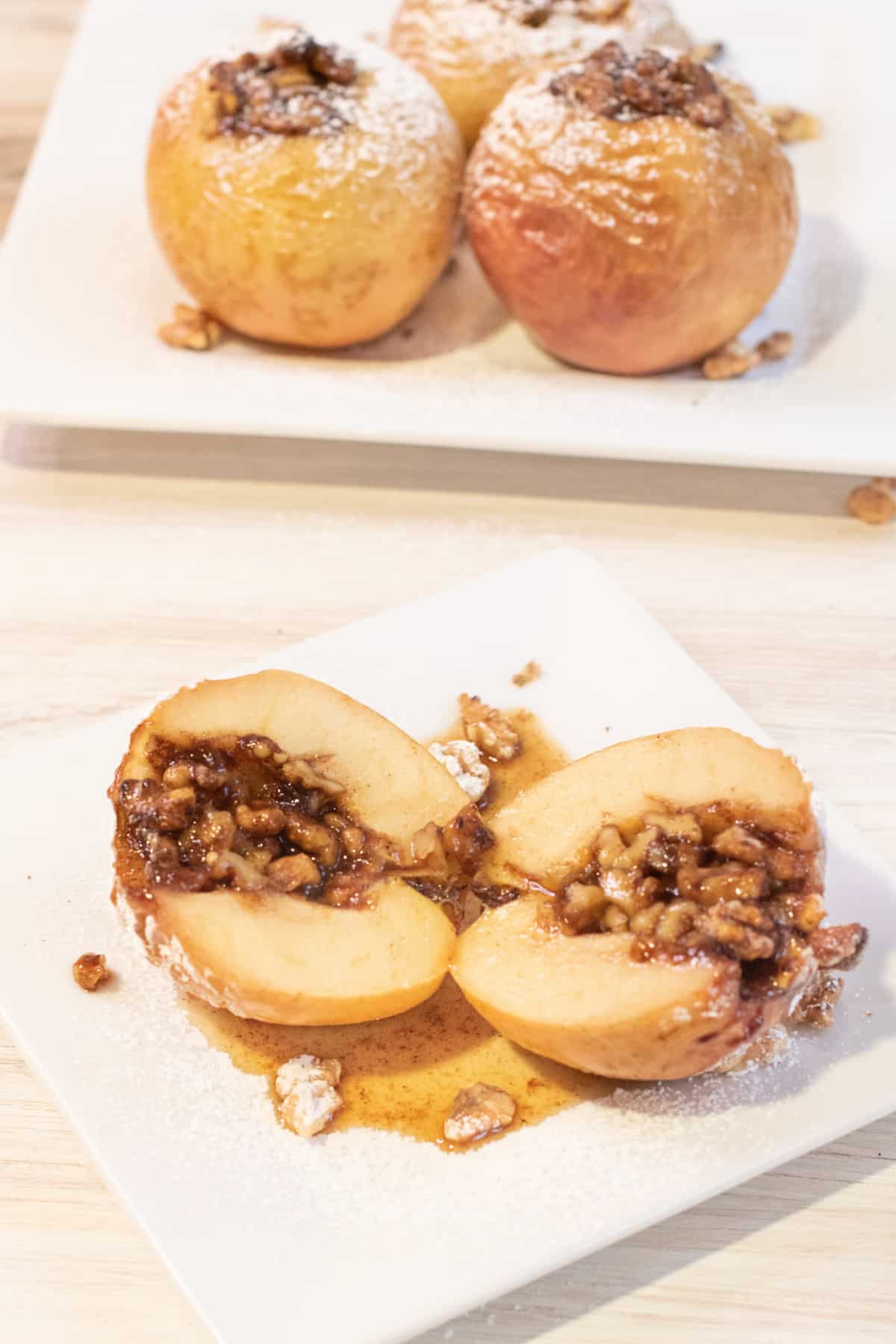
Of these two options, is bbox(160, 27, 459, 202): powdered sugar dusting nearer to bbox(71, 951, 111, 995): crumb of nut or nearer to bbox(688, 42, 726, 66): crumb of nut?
bbox(688, 42, 726, 66): crumb of nut

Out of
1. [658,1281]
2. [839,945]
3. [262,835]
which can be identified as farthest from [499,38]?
[658,1281]

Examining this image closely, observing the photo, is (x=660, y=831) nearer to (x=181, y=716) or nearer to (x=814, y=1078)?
(x=814, y=1078)

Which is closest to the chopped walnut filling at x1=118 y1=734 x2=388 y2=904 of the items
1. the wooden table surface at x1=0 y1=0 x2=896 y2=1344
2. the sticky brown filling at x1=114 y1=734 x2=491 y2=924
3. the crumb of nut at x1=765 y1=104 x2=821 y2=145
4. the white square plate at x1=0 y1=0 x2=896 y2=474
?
the sticky brown filling at x1=114 y1=734 x2=491 y2=924

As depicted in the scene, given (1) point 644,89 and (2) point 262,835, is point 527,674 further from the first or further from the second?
(1) point 644,89

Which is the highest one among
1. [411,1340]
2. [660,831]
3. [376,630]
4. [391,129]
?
[391,129]

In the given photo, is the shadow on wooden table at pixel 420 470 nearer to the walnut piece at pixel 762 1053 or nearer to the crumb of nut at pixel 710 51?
the walnut piece at pixel 762 1053

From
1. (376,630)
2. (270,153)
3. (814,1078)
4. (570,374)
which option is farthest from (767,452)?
(814,1078)

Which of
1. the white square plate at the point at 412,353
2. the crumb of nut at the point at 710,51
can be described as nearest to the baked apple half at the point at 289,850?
the white square plate at the point at 412,353
